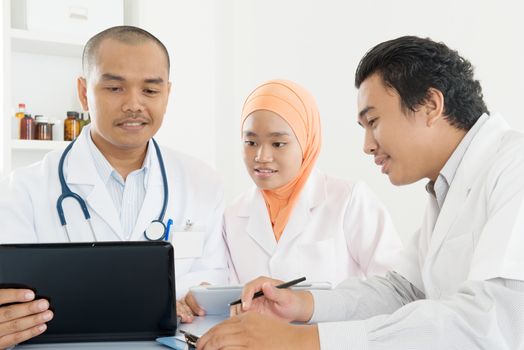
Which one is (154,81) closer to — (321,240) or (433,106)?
(321,240)

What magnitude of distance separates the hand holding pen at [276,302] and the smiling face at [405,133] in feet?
1.16

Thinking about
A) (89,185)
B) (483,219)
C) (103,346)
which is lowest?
(103,346)

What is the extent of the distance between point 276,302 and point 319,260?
2.02 feet

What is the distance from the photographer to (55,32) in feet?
9.03

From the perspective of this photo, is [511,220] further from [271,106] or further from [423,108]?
[271,106]

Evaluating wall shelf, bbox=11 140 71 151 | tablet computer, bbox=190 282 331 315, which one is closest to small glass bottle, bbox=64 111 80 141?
wall shelf, bbox=11 140 71 151

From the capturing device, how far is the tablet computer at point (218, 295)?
53.4 inches

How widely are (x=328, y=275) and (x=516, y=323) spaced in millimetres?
965

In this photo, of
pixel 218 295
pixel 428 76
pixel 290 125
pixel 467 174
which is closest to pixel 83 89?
pixel 290 125

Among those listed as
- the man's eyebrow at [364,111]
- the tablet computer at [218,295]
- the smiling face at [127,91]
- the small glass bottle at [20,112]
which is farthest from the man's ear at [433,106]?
the small glass bottle at [20,112]

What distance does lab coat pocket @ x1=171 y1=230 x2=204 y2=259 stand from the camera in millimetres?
1768

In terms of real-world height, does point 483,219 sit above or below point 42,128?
below

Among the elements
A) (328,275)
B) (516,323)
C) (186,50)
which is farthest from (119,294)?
(186,50)

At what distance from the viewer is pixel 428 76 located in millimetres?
1312
